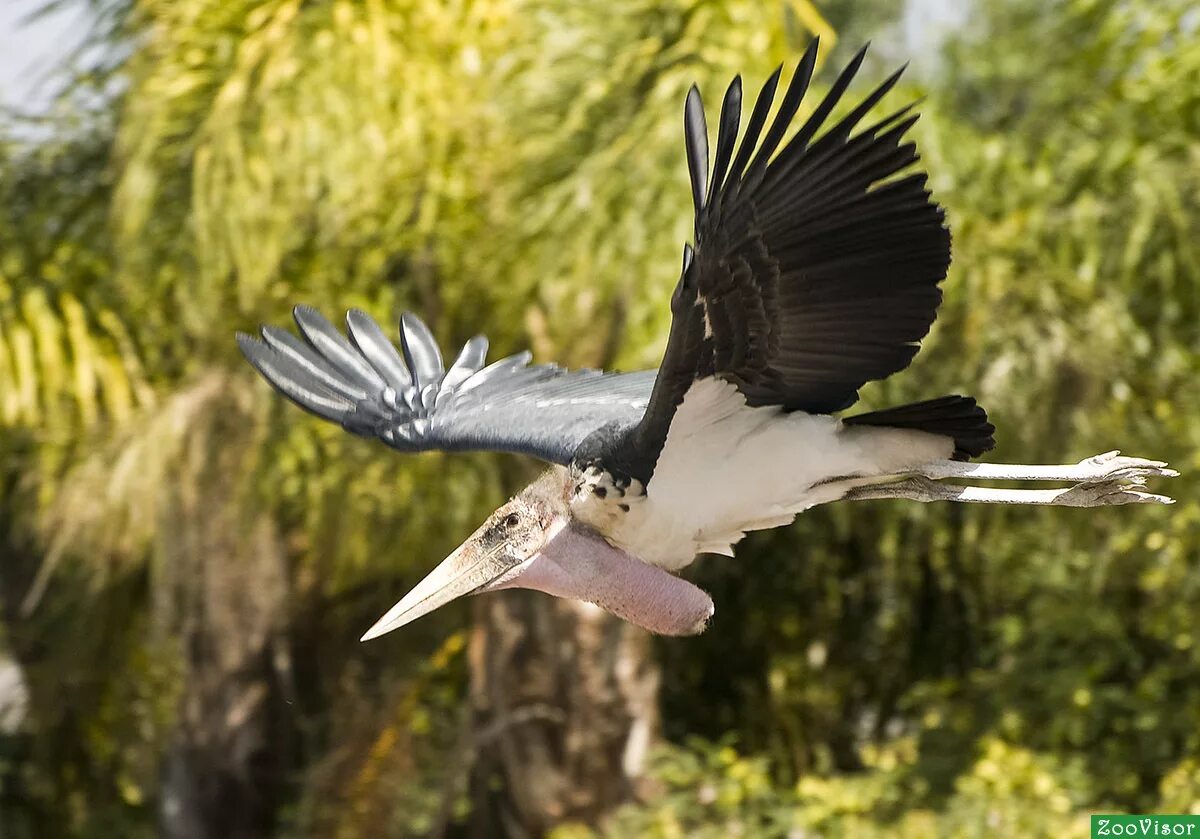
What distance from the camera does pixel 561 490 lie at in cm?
288

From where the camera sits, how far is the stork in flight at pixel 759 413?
2482mm

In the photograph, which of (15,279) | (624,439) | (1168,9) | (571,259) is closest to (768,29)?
(571,259)

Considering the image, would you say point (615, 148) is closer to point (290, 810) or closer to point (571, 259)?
point (571, 259)

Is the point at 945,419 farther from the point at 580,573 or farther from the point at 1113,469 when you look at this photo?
the point at 580,573

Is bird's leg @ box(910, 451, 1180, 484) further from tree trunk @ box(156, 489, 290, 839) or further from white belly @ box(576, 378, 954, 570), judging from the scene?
tree trunk @ box(156, 489, 290, 839)

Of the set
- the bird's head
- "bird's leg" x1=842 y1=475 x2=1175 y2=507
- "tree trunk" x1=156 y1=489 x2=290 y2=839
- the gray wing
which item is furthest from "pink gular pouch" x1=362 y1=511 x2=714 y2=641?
"tree trunk" x1=156 y1=489 x2=290 y2=839

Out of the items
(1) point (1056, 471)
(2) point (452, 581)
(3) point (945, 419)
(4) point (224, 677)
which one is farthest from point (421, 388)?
(4) point (224, 677)

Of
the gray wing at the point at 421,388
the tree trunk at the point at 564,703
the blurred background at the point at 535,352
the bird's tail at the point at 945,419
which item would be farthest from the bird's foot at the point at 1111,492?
the tree trunk at the point at 564,703

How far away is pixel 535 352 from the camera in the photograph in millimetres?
5621

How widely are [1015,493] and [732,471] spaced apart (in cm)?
53

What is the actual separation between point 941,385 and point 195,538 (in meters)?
2.61

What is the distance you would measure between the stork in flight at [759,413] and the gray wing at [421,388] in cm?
3

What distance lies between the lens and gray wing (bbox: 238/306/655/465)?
3.31 metres

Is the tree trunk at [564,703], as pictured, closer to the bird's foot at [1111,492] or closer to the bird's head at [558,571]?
the bird's head at [558,571]
